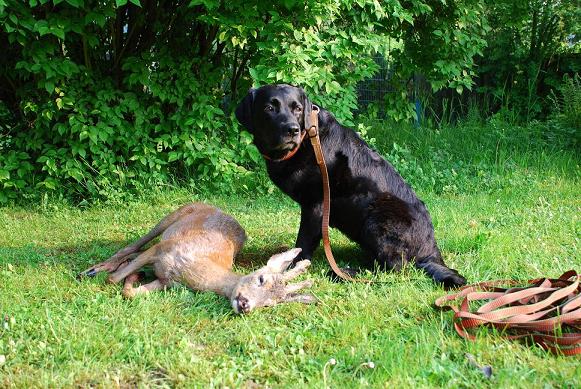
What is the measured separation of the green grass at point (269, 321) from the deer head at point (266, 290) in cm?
8

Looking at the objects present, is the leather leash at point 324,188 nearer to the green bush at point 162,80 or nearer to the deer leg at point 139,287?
the deer leg at point 139,287

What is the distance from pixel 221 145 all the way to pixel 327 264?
336cm

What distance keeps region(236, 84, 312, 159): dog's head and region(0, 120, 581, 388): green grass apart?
1.03 meters

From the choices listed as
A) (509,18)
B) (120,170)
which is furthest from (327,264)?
(509,18)

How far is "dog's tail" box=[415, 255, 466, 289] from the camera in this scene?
3979 millimetres

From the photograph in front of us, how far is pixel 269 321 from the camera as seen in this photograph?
351cm

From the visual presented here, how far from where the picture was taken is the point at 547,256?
453 centimetres

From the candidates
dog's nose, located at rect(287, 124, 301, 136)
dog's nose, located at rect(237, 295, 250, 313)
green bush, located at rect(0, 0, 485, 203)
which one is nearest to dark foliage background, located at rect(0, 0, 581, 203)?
green bush, located at rect(0, 0, 485, 203)

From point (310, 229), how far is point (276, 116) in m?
0.95

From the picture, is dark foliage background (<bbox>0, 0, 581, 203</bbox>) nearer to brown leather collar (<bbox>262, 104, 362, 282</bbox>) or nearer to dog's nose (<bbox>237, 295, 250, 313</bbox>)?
brown leather collar (<bbox>262, 104, 362, 282</bbox>)

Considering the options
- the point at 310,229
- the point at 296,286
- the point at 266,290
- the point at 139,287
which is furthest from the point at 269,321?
the point at 310,229

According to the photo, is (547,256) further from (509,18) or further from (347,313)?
(509,18)

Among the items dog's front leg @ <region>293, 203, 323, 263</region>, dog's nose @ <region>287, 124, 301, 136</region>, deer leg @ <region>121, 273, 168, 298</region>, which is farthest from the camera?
dog's front leg @ <region>293, 203, 323, 263</region>

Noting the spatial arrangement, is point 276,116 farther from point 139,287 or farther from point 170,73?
point 170,73
